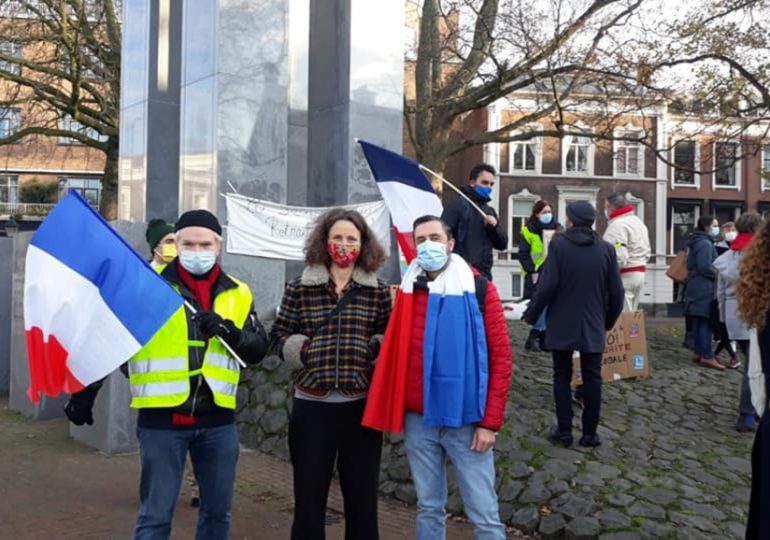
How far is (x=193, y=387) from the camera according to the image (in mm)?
3838

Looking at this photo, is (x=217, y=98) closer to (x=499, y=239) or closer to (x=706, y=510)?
(x=499, y=239)

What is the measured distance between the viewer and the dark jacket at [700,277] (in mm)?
10434

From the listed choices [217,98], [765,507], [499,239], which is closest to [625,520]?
[765,507]

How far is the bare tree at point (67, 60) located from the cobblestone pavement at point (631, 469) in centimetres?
1453

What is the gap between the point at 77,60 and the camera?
60.6ft

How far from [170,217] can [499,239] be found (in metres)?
5.61

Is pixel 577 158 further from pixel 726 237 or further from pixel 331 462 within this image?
pixel 331 462

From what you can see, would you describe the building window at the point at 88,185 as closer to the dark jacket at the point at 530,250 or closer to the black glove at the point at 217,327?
the dark jacket at the point at 530,250

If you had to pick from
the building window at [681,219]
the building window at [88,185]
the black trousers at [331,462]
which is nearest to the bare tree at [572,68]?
the black trousers at [331,462]

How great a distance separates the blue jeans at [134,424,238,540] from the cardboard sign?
5609mm

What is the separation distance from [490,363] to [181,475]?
1641 mm

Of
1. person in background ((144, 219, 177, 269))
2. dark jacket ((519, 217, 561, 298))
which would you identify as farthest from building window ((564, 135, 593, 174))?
person in background ((144, 219, 177, 269))

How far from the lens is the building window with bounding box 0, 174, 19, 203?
Answer: 165 feet

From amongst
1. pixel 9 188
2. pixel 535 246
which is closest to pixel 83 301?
pixel 535 246
